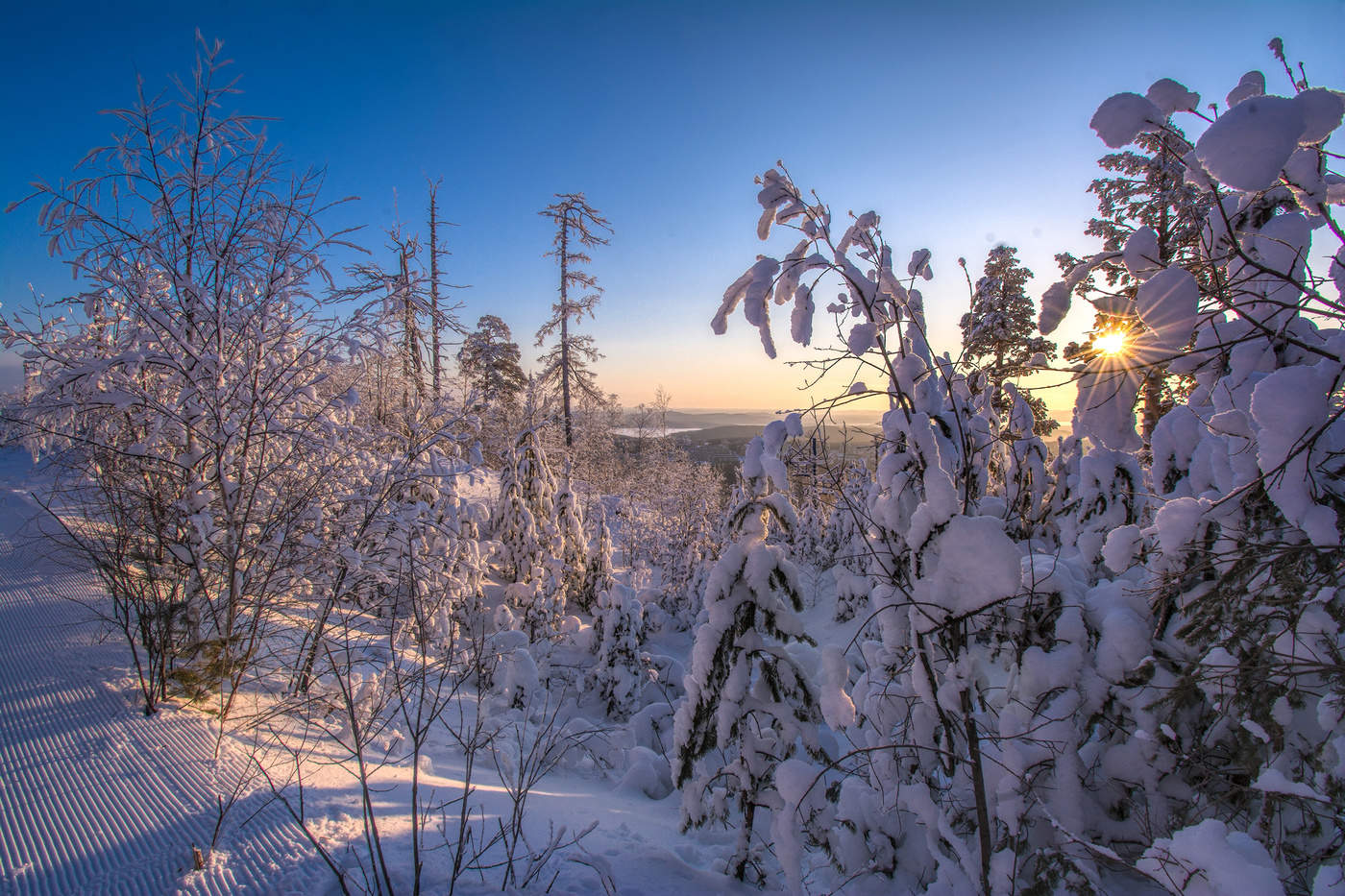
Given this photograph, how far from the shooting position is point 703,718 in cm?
264

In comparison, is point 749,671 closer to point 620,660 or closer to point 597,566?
point 620,660

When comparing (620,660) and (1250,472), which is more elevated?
(1250,472)

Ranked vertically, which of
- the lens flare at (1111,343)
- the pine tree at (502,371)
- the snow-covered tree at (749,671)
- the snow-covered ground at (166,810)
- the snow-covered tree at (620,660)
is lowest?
the snow-covered tree at (620,660)

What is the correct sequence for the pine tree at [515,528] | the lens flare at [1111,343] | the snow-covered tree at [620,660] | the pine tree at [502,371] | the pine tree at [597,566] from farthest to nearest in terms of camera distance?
the pine tree at [502,371]
the pine tree at [597,566]
the pine tree at [515,528]
the snow-covered tree at [620,660]
the lens flare at [1111,343]

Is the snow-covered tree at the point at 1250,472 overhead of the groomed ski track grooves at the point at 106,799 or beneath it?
overhead

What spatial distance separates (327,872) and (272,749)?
145 centimetres

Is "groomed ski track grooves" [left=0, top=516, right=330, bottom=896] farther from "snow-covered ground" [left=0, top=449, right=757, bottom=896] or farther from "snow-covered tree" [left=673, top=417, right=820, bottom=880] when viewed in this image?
"snow-covered tree" [left=673, top=417, right=820, bottom=880]

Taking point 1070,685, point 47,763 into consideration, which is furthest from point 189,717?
point 1070,685

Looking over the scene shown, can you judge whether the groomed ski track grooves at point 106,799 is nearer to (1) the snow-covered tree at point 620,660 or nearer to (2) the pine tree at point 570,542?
(1) the snow-covered tree at point 620,660

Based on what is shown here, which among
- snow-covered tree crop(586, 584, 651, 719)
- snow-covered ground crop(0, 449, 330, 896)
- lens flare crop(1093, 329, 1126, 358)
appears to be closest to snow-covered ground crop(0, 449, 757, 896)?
snow-covered ground crop(0, 449, 330, 896)

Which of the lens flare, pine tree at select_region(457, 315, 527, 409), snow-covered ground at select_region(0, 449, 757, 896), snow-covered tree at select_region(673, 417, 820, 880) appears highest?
pine tree at select_region(457, 315, 527, 409)

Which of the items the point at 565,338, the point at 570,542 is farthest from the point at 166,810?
the point at 565,338

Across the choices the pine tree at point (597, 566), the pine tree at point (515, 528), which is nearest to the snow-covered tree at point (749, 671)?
the pine tree at point (515, 528)

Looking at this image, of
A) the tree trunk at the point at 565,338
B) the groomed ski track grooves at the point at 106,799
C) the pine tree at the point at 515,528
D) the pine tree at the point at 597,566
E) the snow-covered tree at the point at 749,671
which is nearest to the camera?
the groomed ski track grooves at the point at 106,799
